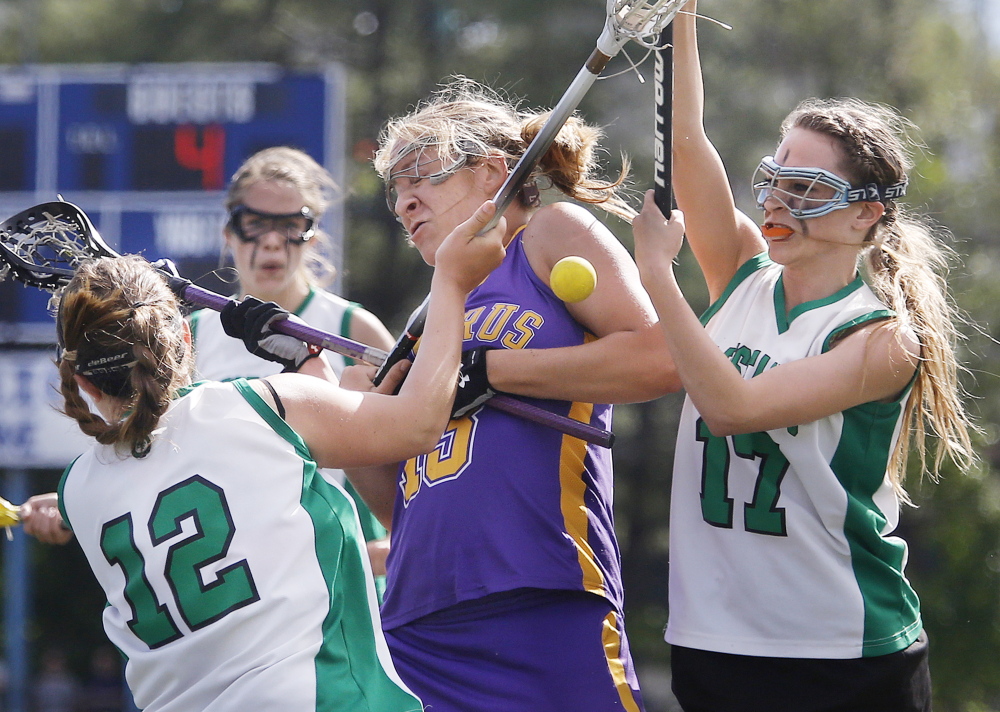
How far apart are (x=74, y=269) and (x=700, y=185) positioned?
149cm

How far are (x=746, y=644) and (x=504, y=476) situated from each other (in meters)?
Result: 0.59

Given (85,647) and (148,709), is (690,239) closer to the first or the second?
(148,709)

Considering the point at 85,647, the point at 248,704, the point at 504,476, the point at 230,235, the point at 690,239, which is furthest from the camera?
the point at 85,647

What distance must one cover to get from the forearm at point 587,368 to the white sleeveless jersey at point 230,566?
53cm

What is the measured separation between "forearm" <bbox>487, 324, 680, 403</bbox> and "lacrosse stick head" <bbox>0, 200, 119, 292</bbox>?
1.02m

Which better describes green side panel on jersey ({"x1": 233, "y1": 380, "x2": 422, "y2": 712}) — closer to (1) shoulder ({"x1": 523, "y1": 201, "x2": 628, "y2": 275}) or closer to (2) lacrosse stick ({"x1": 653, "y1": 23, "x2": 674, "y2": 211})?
(1) shoulder ({"x1": 523, "y1": 201, "x2": 628, "y2": 275})

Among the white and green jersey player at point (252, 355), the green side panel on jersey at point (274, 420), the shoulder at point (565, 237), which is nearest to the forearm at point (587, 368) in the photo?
the shoulder at point (565, 237)

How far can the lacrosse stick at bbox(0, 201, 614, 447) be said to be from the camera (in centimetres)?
243

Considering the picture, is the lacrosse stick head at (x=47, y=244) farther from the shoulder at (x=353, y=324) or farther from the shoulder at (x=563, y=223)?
the shoulder at (x=563, y=223)

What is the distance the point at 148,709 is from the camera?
2.06 m

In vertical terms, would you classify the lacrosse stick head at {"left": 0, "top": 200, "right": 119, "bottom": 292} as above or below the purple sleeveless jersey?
above

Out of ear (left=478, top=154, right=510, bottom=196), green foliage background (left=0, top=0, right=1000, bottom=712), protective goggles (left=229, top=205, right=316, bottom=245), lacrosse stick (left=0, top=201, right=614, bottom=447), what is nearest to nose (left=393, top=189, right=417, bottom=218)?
ear (left=478, top=154, right=510, bottom=196)

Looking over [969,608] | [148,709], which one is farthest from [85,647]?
[148,709]

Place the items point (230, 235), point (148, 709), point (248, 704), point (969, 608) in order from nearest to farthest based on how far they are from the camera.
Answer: point (248, 704) < point (148, 709) < point (230, 235) < point (969, 608)
